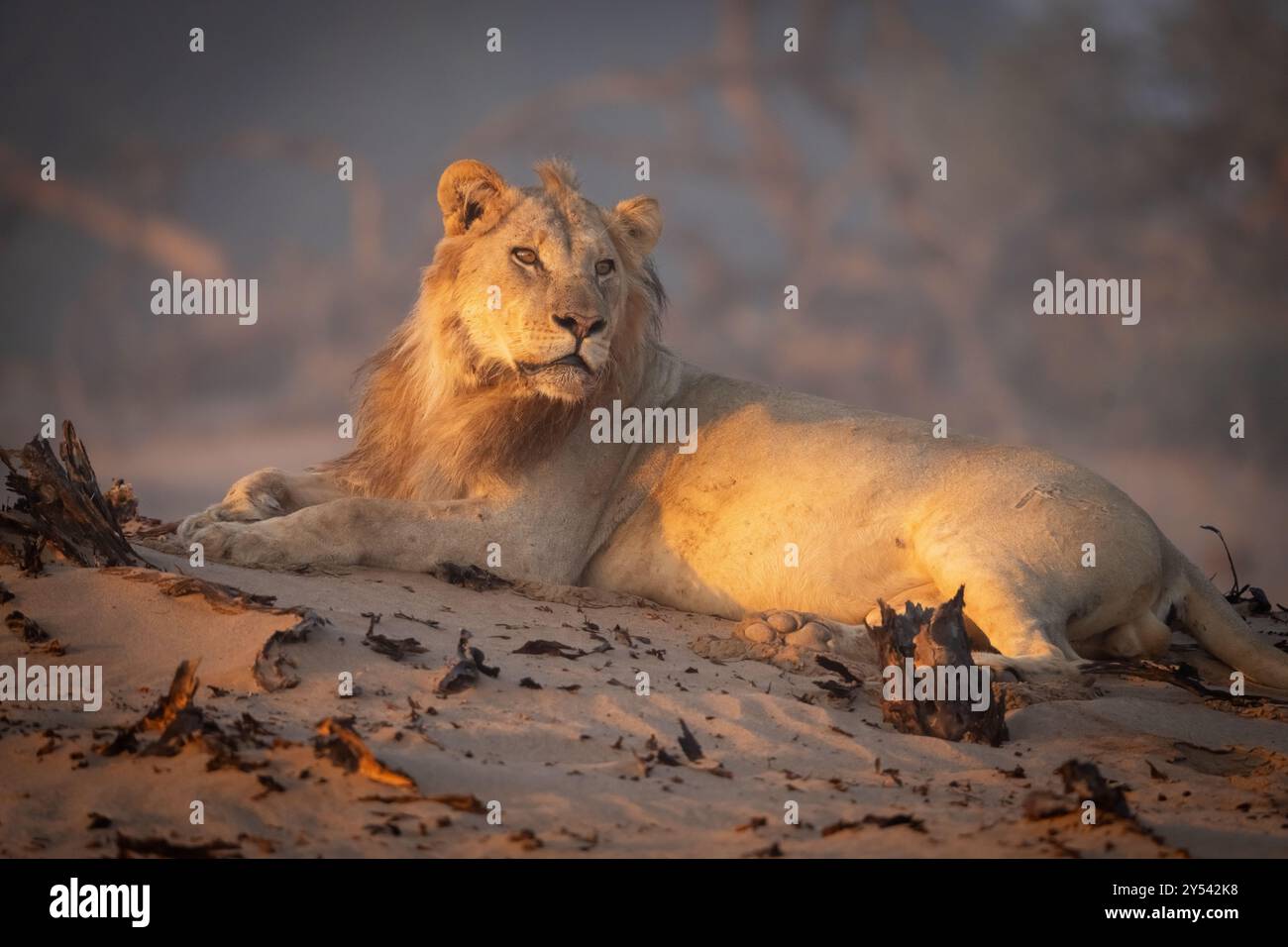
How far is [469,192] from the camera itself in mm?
8445

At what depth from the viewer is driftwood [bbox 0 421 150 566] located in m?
6.64

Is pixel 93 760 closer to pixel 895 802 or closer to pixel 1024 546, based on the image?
pixel 895 802

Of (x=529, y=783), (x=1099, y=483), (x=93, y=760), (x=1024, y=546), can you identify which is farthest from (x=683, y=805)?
(x=1099, y=483)

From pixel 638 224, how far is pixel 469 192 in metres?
1.11

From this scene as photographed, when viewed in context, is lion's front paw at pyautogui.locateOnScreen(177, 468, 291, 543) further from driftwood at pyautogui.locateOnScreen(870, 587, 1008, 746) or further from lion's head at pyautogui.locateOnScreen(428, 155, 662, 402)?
driftwood at pyautogui.locateOnScreen(870, 587, 1008, 746)

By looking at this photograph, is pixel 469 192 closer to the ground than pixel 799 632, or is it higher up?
higher up

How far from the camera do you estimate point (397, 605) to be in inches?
273

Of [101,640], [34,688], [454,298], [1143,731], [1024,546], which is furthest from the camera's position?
[454,298]

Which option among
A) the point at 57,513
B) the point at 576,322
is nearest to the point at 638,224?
the point at 576,322

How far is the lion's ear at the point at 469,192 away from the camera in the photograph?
8375 mm

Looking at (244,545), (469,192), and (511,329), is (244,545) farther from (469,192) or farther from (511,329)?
(469,192)

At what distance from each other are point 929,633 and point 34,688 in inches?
144

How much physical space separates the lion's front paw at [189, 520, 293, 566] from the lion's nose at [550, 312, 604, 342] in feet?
6.45

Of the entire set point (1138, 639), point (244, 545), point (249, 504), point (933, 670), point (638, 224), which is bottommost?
point (933, 670)
